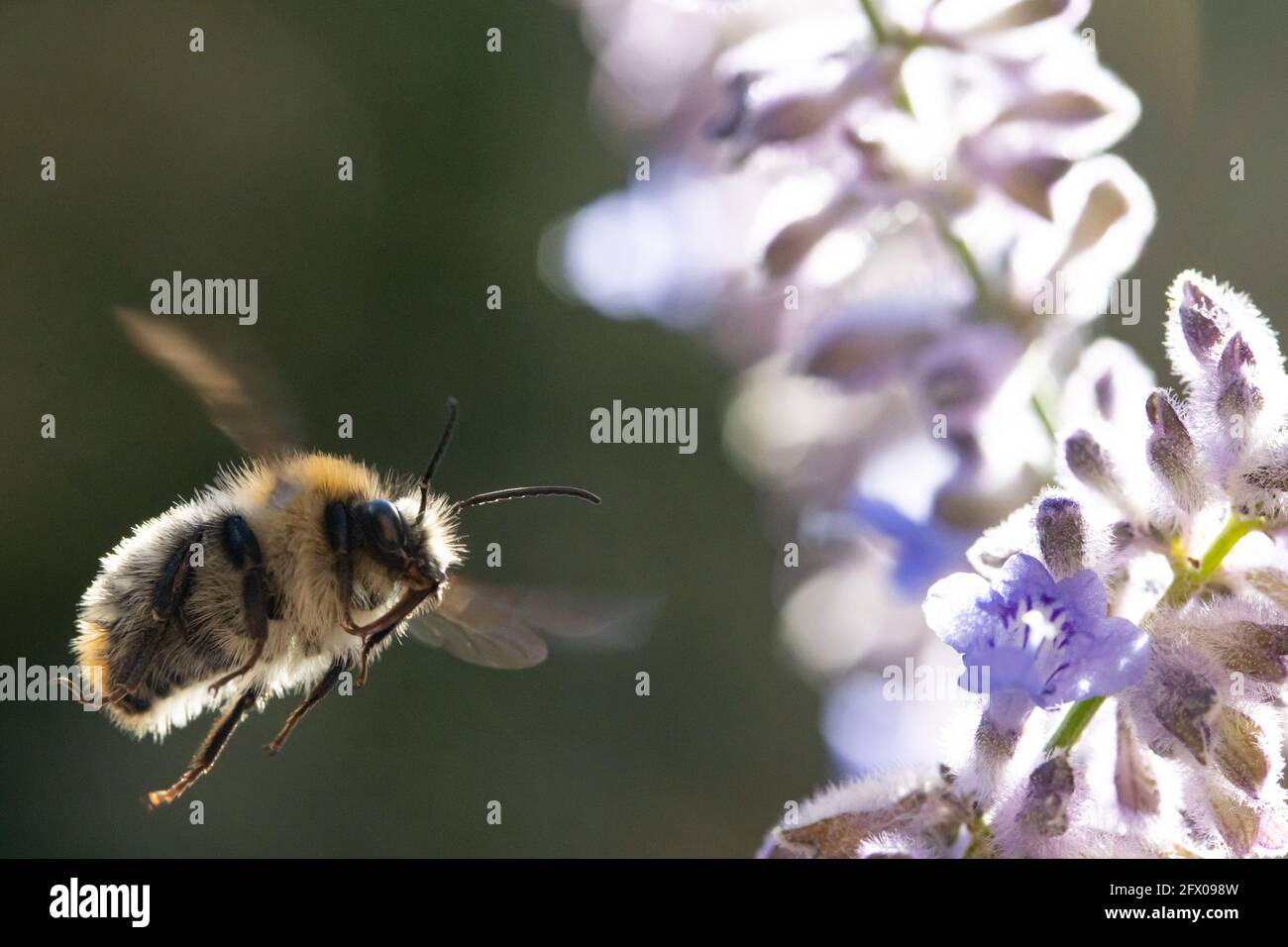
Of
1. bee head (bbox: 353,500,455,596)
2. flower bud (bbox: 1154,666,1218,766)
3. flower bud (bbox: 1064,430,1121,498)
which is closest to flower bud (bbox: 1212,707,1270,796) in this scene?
flower bud (bbox: 1154,666,1218,766)

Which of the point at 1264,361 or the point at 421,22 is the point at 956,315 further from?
the point at 421,22

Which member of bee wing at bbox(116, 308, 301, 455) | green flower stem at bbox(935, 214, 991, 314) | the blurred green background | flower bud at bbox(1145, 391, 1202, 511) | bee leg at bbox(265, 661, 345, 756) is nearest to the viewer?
flower bud at bbox(1145, 391, 1202, 511)

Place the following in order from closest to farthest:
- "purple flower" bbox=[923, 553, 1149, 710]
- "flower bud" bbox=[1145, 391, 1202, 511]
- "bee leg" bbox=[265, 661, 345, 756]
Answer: "purple flower" bbox=[923, 553, 1149, 710]
"flower bud" bbox=[1145, 391, 1202, 511]
"bee leg" bbox=[265, 661, 345, 756]

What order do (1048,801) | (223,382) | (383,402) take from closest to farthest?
(1048,801) → (223,382) → (383,402)

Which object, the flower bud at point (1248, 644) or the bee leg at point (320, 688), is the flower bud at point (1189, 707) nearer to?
the flower bud at point (1248, 644)

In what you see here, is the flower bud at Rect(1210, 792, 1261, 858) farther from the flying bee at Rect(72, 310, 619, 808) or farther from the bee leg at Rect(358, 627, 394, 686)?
the bee leg at Rect(358, 627, 394, 686)
